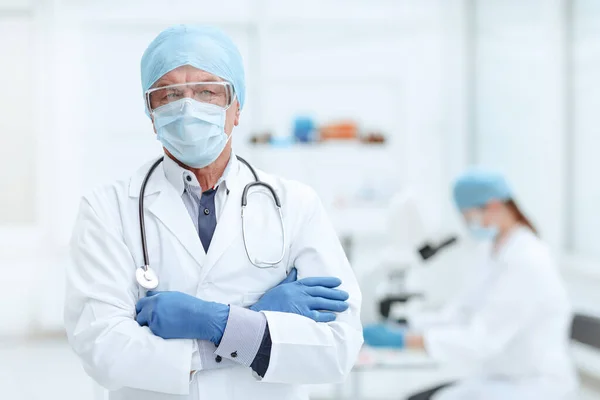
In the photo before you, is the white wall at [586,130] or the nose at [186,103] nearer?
the nose at [186,103]

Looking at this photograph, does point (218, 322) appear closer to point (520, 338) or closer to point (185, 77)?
point (185, 77)

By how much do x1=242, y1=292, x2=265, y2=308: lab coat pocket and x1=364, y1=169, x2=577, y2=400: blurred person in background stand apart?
1.16 metres

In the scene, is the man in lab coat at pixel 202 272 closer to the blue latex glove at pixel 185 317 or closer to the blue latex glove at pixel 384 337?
the blue latex glove at pixel 185 317

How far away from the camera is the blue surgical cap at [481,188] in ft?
7.46

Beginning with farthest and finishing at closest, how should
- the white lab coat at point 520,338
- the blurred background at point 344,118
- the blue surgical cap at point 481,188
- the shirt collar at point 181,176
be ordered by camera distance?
the blurred background at point 344,118, the blue surgical cap at point 481,188, the white lab coat at point 520,338, the shirt collar at point 181,176

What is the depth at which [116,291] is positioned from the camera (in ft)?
3.51

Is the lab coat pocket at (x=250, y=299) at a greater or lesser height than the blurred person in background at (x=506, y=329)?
greater

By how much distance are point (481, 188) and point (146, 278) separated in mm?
1460

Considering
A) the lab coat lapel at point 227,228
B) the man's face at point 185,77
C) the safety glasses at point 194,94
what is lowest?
the lab coat lapel at point 227,228

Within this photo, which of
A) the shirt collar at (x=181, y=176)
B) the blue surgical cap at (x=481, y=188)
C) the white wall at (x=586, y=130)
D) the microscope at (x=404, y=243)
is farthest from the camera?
the white wall at (x=586, y=130)

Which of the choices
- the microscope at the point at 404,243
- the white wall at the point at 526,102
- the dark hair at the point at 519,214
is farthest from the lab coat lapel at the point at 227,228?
the white wall at the point at 526,102

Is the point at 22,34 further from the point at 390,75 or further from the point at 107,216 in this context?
the point at 107,216

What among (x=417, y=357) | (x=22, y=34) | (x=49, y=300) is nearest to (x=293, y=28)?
(x=22, y=34)

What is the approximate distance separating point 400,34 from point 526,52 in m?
0.86
